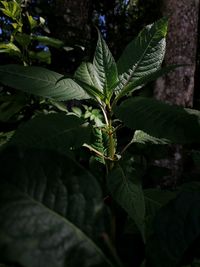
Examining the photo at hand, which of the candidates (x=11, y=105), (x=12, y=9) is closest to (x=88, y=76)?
(x=11, y=105)

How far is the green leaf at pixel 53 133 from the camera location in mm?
800

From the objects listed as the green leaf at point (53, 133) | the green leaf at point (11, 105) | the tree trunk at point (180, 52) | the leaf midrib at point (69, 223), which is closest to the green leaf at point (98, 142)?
the green leaf at point (53, 133)

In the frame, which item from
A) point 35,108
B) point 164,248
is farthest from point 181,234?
point 35,108

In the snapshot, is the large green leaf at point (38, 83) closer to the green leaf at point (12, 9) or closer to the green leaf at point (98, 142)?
the green leaf at point (98, 142)

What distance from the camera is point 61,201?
16.9 inches

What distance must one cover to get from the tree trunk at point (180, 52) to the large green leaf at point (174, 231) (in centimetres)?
259

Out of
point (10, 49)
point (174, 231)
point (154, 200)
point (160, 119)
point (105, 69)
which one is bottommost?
point (154, 200)

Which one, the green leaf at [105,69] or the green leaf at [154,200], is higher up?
the green leaf at [105,69]

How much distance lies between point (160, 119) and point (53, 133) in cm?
26

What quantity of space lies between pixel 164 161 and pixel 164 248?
240cm

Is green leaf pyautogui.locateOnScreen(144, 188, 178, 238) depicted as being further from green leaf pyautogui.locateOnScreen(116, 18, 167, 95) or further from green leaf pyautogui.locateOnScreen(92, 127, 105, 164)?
green leaf pyautogui.locateOnScreen(116, 18, 167, 95)

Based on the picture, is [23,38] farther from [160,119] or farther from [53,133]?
[160,119]

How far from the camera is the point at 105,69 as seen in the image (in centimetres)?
99

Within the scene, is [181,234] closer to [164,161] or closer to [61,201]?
[61,201]
